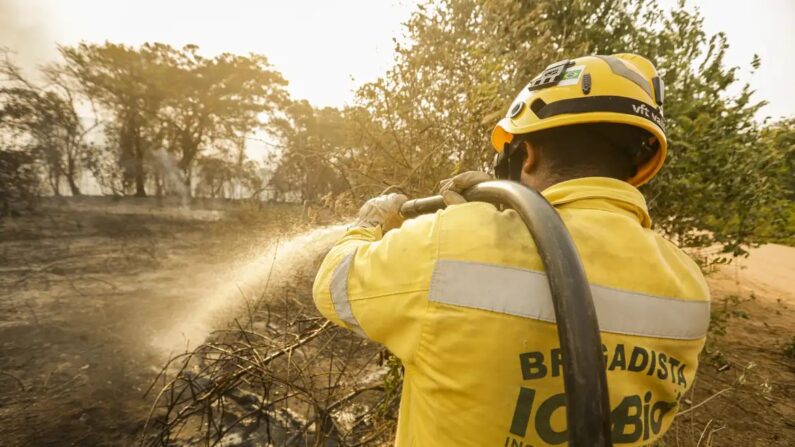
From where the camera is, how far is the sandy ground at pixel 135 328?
15.4ft

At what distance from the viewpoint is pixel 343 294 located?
126cm

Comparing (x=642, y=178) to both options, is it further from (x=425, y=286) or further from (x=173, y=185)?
(x=173, y=185)

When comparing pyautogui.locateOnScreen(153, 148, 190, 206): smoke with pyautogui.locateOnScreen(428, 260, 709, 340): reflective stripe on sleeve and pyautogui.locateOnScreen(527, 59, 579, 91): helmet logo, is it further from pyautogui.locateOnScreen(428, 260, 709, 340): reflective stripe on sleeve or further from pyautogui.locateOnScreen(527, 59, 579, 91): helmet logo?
pyautogui.locateOnScreen(428, 260, 709, 340): reflective stripe on sleeve

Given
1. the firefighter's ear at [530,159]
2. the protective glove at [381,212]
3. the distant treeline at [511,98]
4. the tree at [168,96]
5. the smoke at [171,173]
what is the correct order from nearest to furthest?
the firefighter's ear at [530,159] < the protective glove at [381,212] < the distant treeline at [511,98] < the tree at [168,96] < the smoke at [171,173]

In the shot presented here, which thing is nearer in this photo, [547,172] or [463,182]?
[547,172]

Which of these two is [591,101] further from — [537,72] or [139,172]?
[139,172]

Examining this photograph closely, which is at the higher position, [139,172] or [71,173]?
[139,172]

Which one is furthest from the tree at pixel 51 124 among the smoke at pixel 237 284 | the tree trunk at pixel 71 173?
the smoke at pixel 237 284

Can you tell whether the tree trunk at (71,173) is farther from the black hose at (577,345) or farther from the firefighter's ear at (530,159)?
the black hose at (577,345)

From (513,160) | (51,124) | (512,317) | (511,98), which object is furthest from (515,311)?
(51,124)

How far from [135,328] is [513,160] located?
8388 mm

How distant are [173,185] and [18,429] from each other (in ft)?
82.5

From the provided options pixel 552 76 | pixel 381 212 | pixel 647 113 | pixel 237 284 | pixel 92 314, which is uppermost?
pixel 552 76

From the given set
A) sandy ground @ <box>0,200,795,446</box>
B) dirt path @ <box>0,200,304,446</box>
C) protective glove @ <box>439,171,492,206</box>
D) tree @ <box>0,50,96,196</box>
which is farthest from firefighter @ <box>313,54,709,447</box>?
tree @ <box>0,50,96,196</box>
